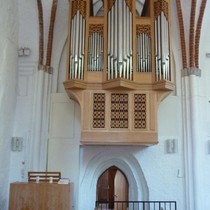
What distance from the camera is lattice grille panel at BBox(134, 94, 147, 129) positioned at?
6367 millimetres

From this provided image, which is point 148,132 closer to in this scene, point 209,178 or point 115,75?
point 115,75

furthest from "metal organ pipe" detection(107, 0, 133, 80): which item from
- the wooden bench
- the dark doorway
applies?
the dark doorway

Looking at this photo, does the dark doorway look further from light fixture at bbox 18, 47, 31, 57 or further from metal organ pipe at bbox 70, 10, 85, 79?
light fixture at bbox 18, 47, 31, 57

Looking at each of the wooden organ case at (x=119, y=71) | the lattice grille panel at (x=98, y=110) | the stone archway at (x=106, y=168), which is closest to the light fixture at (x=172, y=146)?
the stone archway at (x=106, y=168)

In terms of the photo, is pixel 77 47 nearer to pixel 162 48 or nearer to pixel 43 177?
pixel 162 48

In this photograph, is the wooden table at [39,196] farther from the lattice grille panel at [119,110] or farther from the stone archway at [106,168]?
the stone archway at [106,168]

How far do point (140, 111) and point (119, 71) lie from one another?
95 centimetres

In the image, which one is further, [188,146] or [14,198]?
[188,146]

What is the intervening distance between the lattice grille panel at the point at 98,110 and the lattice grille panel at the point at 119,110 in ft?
0.67

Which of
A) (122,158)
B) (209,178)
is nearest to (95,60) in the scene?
(122,158)

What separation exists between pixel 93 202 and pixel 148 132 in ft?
7.82

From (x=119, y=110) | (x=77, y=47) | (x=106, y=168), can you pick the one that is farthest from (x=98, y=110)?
(x=106, y=168)

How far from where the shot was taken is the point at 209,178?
7262mm

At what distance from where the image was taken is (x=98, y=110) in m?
6.42
